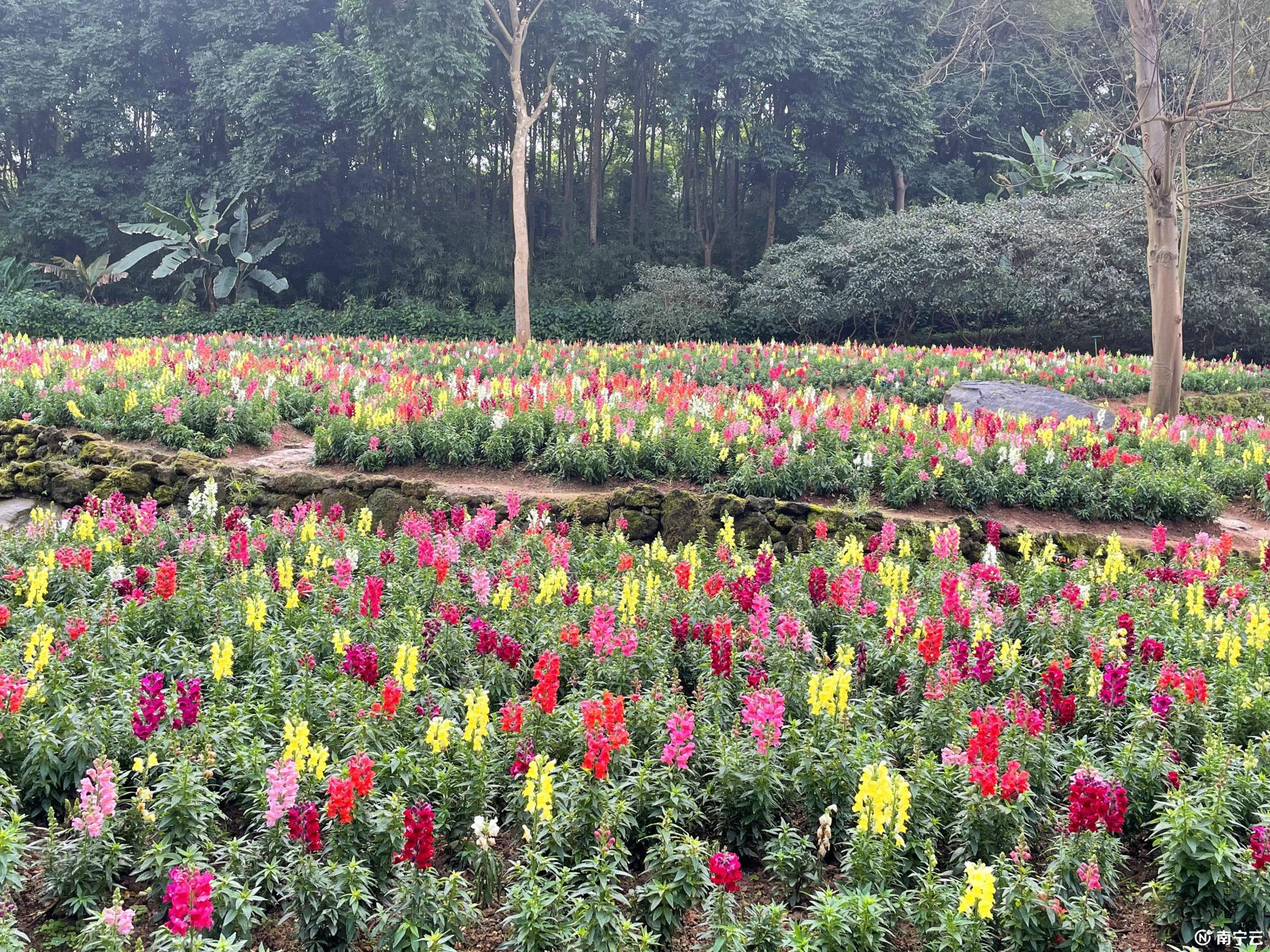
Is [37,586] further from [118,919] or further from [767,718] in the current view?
[767,718]

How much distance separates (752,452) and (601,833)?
5536 mm

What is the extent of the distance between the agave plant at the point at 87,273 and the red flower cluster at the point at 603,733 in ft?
84.3

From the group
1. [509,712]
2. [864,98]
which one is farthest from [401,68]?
[509,712]

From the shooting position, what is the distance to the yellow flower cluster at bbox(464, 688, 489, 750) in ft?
12.5

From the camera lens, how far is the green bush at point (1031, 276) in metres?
22.0

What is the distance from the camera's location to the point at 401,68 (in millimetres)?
23469

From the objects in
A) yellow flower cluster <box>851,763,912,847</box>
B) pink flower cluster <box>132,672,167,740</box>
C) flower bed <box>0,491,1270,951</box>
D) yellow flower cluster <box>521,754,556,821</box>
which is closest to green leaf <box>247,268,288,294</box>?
flower bed <box>0,491,1270,951</box>

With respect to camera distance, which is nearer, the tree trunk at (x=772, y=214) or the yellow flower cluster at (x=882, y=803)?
the yellow flower cluster at (x=882, y=803)

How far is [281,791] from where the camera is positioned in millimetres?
3361

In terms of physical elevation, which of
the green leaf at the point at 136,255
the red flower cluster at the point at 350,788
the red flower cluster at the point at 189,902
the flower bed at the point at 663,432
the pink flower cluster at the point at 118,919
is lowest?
the pink flower cluster at the point at 118,919

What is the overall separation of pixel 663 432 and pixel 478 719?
5.45m

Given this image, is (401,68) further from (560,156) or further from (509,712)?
(509,712)

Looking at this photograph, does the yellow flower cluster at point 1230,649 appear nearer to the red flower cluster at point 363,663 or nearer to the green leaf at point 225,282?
the red flower cluster at point 363,663

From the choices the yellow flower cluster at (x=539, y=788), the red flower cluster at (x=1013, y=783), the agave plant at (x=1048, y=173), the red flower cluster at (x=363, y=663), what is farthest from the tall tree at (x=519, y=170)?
the red flower cluster at (x=1013, y=783)
